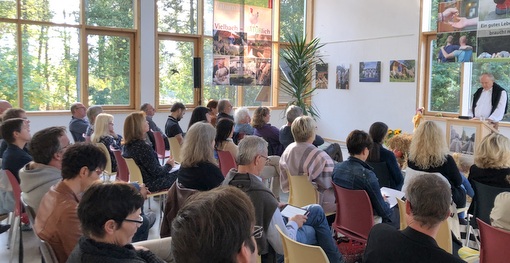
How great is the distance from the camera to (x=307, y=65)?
450 inches

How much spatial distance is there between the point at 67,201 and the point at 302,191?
220 centimetres

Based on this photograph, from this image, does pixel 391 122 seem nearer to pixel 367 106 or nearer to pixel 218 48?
pixel 367 106

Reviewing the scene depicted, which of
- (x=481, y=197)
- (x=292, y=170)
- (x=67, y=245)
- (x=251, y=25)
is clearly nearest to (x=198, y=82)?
(x=251, y=25)

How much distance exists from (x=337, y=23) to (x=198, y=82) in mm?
4103

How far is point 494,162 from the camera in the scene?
365 centimetres

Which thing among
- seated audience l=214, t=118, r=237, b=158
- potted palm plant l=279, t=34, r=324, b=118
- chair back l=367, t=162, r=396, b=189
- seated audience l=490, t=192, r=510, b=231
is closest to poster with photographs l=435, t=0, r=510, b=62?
potted palm plant l=279, t=34, r=324, b=118

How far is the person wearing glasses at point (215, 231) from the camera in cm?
113

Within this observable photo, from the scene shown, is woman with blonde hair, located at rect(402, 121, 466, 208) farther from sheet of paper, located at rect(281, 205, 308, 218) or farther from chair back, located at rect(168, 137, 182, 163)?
chair back, located at rect(168, 137, 182, 163)

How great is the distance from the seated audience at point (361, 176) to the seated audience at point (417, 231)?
1193 millimetres

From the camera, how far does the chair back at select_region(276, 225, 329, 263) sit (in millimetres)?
2031

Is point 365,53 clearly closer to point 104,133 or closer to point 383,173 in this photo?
point 383,173

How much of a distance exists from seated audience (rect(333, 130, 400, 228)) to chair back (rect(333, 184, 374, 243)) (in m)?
0.11

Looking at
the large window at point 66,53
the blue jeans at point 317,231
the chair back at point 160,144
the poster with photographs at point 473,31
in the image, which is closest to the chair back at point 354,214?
the blue jeans at point 317,231

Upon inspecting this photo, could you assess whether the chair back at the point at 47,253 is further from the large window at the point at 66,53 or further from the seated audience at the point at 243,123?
the large window at the point at 66,53
